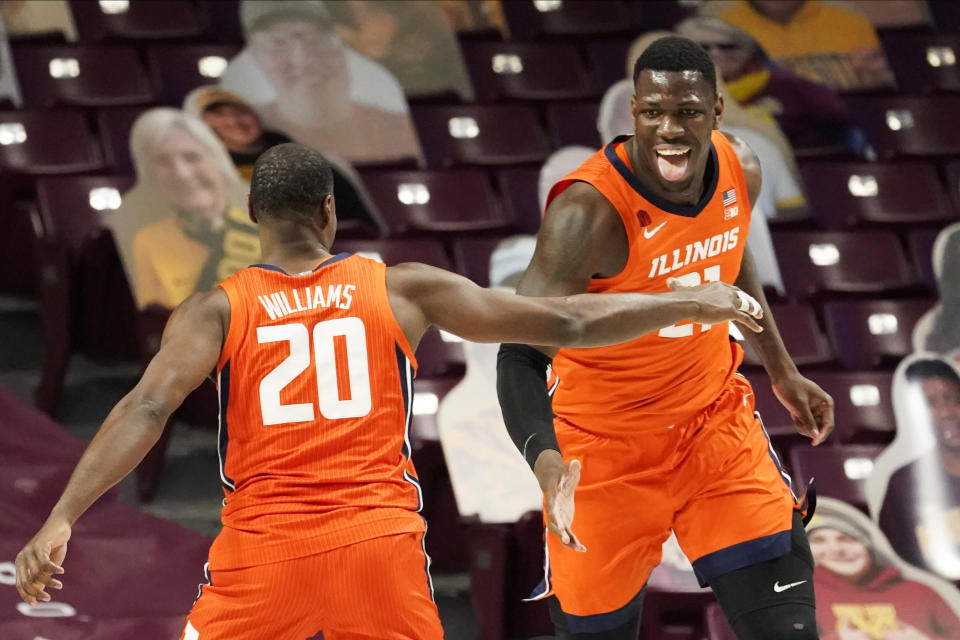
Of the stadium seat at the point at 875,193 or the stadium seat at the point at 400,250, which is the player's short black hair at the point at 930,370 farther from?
the stadium seat at the point at 400,250

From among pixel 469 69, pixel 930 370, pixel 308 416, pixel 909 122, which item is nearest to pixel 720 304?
pixel 308 416

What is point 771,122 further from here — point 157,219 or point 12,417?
point 12,417

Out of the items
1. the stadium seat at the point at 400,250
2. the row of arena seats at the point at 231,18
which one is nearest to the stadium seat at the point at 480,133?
the row of arena seats at the point at 231,18

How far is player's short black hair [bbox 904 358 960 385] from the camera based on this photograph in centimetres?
545

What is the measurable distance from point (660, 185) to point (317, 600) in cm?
132

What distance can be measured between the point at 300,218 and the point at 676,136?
0.93 meters

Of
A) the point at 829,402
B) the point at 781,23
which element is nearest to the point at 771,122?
the point at 781,23

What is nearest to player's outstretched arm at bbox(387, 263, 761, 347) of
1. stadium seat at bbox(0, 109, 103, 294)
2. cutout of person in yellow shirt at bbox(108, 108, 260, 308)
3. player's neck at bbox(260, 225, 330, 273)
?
player's neck at bbox(260, 225, 330, 273)

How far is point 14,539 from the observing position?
4.74 meters

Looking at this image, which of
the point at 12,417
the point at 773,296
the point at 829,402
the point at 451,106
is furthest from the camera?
the point at 451,106

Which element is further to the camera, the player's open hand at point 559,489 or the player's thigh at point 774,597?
the player's thigh at point 774,597

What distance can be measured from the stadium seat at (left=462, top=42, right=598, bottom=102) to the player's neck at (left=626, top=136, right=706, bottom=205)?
3.69 metres

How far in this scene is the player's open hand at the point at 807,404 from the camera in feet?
11.8

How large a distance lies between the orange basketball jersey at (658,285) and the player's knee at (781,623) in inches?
20.3
